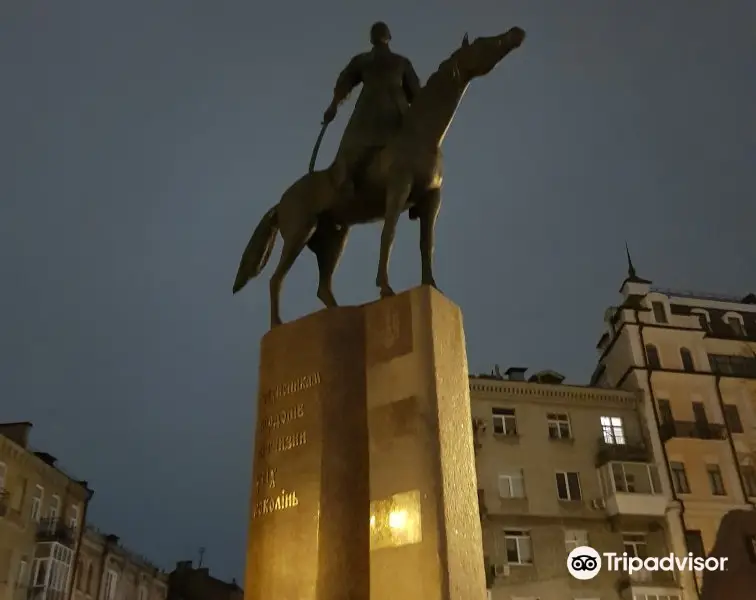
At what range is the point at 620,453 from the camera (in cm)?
3017

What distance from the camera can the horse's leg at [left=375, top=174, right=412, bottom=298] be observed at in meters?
8.37

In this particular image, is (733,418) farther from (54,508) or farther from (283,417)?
(283,417)

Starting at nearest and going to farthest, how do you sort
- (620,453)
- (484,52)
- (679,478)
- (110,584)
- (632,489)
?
1. (484,52)
2. (632,489)
3. (620,453)
4. (679,478)
5. (110,584)

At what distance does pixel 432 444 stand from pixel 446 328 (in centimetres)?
128

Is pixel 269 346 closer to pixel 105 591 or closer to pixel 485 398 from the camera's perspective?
pixel 485 398

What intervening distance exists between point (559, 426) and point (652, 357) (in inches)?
220

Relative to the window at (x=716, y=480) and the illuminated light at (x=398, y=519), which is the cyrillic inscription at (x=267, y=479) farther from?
the window at (x=716, y=480)

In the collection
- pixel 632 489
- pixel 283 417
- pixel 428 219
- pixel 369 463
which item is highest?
pixel 632 489

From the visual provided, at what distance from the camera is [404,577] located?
6.29 meters

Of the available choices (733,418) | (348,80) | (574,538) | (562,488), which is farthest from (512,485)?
(348,80)

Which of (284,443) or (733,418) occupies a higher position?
(733,418)

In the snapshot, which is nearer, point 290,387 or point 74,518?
point 290,387

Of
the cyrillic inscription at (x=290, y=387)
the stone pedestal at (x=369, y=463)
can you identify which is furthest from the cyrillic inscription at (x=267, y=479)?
the cyrillic inscription at (x=290, y=387)

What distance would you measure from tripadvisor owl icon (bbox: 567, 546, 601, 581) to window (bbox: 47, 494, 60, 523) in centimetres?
2076
